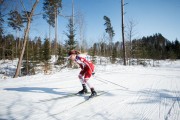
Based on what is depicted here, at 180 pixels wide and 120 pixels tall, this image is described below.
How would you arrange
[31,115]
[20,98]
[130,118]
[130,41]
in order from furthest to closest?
[130,41]
[20,98]
[31,115]
[130,118]

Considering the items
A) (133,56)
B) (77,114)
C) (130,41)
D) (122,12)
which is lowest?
(77,114)

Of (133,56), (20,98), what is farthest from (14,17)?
(133,56)

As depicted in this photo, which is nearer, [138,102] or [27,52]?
[138,102]

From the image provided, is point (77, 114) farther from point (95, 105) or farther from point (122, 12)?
point (122, 12)

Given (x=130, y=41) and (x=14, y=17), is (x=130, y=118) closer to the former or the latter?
(x=14, y=17)

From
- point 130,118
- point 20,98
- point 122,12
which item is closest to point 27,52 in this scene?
point 122,12

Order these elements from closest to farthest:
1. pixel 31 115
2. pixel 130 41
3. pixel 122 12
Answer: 1. pixel 31 115
2. pixel 122 12
3. pixel 130 41

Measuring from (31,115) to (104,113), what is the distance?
6.25ft

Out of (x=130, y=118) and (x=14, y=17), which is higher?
(x=14, y=17)

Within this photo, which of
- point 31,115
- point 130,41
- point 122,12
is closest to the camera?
point 31,115

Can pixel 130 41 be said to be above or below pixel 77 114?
above

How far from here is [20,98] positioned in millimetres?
5172

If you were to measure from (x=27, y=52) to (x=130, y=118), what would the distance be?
889 inches

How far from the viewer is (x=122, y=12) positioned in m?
19.0
